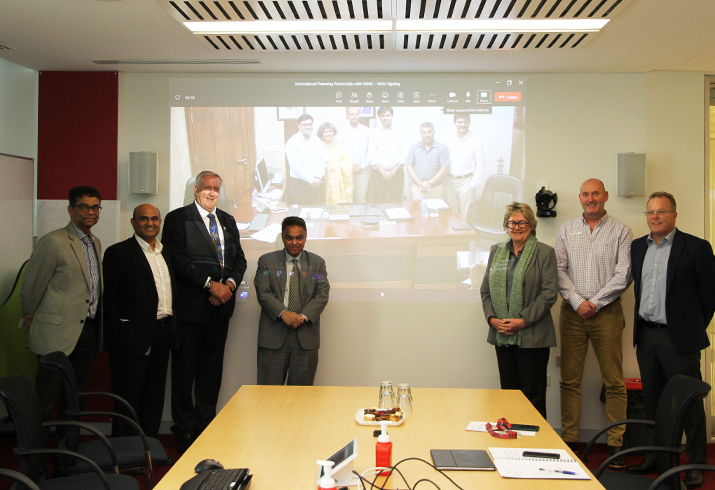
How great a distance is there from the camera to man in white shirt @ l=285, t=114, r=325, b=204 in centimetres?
482

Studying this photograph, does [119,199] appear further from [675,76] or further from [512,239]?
[675,76]

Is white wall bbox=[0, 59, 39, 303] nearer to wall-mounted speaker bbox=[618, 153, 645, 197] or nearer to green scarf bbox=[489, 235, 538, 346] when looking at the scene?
green scarf bbox=[489, 235, 538, 346]

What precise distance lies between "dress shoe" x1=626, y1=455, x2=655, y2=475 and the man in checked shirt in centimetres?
14

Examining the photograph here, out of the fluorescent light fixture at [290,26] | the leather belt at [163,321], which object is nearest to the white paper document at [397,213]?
the fluorescent light fixture at [290,26]

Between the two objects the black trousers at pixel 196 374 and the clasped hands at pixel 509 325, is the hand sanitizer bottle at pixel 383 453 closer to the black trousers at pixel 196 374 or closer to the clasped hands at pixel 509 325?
the clasped hands at pixel 509 325

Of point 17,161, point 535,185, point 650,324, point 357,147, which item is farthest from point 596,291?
point 17,161

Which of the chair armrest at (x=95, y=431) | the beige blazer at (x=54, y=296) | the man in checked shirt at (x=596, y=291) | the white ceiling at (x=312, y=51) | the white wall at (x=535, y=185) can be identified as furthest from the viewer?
the white wall at (x=535, y=185)

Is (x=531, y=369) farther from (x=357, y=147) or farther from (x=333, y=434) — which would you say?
(x=357, y=147)

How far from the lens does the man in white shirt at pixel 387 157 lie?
4.79 meters

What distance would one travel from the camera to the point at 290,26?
10.4ft

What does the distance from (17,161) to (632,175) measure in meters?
5.00

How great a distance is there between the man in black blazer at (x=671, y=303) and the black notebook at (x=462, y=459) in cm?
219

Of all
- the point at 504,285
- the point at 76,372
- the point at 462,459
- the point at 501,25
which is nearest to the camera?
the point at 462,459

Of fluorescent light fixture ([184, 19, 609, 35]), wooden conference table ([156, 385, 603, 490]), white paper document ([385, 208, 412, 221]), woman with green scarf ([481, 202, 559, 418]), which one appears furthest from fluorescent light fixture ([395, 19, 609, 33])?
wooden conference table ([156, 385, 603, 490])
